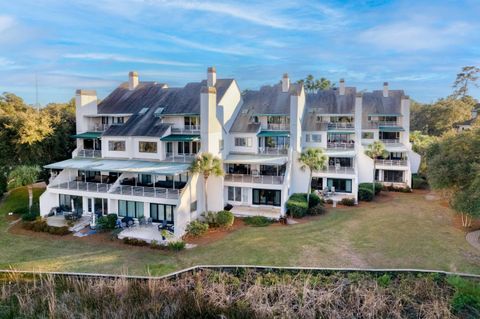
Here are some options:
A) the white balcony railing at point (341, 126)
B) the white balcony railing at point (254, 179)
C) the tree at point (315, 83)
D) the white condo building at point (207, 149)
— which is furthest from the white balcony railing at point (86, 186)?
the tree at point (315, 83)

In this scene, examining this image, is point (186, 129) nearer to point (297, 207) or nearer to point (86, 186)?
point (86, 186)

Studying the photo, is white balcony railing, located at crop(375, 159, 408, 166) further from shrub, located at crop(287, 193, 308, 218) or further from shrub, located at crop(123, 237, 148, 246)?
shrub, located at crop(123, 237, 148, 246)

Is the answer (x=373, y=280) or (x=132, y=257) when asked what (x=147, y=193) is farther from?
(x=373, y=280)

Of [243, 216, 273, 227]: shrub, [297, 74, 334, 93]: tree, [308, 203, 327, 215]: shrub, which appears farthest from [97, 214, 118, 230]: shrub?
[297, 74, 334, 93]: tree

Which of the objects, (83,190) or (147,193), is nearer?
(147,193)

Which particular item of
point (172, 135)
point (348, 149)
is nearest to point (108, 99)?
point (172, 135)

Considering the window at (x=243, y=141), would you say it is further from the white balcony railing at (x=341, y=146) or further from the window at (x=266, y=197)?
the white balcony railing at (x=341, y=146)
